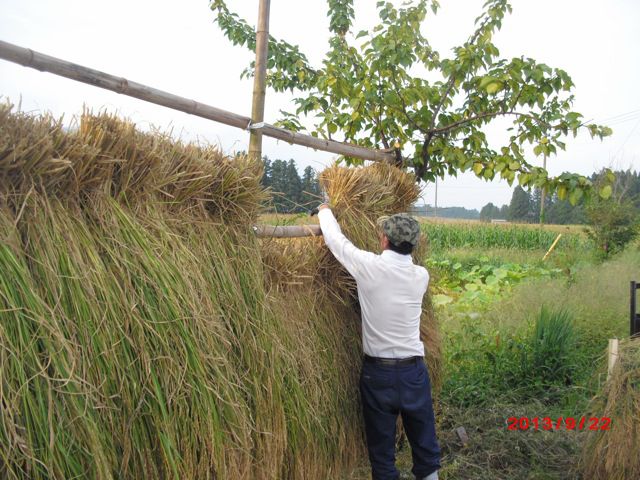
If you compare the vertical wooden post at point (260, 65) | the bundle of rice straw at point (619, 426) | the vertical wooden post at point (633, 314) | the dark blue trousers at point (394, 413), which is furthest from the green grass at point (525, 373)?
the vertical wooden post at point (260, 65)

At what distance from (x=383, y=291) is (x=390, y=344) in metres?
0.31

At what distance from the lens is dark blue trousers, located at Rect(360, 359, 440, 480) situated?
2945mm

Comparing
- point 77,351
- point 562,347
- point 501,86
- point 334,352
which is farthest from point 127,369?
→ point 562,347

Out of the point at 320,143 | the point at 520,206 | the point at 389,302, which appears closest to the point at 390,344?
the point at 389,302

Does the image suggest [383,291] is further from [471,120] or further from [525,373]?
[525,373]

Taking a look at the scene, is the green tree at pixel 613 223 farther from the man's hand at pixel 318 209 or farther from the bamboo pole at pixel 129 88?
the bamboo pole at pixel 129 88

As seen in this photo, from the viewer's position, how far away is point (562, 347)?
5.32 m

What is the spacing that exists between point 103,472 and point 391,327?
5.75 feet

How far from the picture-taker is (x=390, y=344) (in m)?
2.96

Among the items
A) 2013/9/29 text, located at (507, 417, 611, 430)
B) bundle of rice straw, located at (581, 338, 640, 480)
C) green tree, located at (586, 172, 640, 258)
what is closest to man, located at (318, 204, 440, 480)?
bundle of rice straw, located at (581, 338, 640, 480)

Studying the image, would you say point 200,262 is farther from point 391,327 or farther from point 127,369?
point 391,327

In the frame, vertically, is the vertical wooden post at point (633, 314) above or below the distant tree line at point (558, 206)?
below

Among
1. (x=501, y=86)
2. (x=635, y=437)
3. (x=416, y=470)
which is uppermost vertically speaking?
(x=501, y=86)

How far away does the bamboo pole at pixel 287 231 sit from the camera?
265 cm
